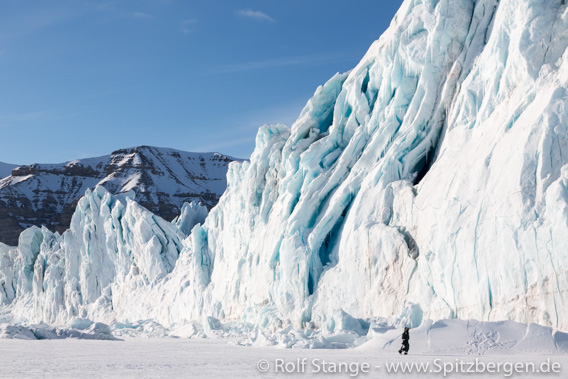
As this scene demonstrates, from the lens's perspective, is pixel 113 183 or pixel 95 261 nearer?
pixel 95 261

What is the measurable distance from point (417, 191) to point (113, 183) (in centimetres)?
9189

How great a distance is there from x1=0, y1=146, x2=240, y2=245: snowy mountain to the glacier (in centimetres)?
6430

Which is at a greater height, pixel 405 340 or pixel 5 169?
pixel 5 169

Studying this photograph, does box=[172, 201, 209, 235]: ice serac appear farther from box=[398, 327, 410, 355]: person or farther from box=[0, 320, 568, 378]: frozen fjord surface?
box=[398, 327, 410, 355]: person

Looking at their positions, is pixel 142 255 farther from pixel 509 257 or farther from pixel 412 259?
pixel 509 257

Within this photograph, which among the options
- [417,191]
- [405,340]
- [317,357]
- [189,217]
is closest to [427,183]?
[417,191]

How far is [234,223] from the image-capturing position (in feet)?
88.8

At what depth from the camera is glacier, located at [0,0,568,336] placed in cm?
1338

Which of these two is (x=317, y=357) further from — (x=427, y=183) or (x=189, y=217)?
(x=189, y=217)

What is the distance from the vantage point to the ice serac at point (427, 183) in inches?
525

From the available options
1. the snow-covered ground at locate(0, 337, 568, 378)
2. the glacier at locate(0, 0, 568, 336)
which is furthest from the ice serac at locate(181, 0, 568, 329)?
the snow-covered ground at locate(0, 337, 568, 378)

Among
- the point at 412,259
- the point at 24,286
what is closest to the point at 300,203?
the point at 412,259

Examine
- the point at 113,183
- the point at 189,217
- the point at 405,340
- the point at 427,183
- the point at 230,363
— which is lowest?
the point at 230,363

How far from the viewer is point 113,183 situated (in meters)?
104
